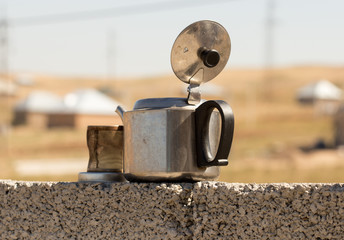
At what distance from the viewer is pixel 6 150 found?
108ft

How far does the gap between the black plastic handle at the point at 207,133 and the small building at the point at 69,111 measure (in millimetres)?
33582

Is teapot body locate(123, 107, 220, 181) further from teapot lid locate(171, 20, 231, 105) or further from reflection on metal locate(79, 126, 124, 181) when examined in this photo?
reflection on metal locate(79, 126, 124, 181)

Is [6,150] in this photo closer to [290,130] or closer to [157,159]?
[290,130]

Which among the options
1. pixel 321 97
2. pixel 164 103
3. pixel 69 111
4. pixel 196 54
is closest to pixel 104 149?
pixel 164 103

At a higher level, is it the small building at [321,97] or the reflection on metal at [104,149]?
the reflection on metal at [104,149]

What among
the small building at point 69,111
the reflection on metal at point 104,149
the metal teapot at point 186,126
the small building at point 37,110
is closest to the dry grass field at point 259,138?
the small building at point 69,111

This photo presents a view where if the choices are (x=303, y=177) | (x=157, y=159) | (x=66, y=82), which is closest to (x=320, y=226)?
(x=157, y=159)

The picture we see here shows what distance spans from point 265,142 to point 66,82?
54991 millimetres

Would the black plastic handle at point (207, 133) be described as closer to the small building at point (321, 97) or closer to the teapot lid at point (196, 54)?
the teapot lid at point (196, 54)

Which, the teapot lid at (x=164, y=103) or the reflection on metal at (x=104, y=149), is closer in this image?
the teapot lid at (x=164, y=103)

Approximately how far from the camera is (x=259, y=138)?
34594 mm

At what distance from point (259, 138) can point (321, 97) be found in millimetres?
17683

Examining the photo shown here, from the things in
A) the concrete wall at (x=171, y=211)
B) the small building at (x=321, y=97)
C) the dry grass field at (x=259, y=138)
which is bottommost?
the dry grass field at (x=259, y=138)

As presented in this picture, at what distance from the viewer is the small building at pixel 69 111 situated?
1494 inches
